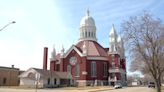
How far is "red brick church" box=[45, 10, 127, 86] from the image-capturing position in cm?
9100

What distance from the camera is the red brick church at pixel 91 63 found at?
91.0 metres

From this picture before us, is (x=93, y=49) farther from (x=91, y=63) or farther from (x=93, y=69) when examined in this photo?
(x=93, y=69)

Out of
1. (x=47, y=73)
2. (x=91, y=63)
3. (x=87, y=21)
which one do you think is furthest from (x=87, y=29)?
(x=47, y=73)

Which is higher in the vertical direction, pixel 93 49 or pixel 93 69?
pixel 93 49

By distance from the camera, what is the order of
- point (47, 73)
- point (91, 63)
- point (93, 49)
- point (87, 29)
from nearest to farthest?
point (47, 73), point (91, 63), point (93, 49), point (87, 29)

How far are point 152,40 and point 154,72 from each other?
526 centimetres

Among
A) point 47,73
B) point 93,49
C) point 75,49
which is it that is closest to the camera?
point 47,73

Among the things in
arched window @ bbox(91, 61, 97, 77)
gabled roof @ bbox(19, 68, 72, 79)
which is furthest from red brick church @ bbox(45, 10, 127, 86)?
gabled roof @ bbox(19, 68, 72, 79)

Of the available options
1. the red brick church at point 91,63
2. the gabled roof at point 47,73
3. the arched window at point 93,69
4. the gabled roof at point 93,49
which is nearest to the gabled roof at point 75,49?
the red brick church at point 91,63

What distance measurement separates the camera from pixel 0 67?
8425cm

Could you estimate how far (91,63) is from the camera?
3625 inches

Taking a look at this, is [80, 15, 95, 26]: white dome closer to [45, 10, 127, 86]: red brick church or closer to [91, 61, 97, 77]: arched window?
[45, 10, 127, 86]: red brick church

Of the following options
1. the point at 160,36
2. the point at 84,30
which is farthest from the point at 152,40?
the point at 84,30

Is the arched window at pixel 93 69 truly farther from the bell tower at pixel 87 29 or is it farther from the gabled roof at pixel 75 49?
the bell tower at pixel 87 29
